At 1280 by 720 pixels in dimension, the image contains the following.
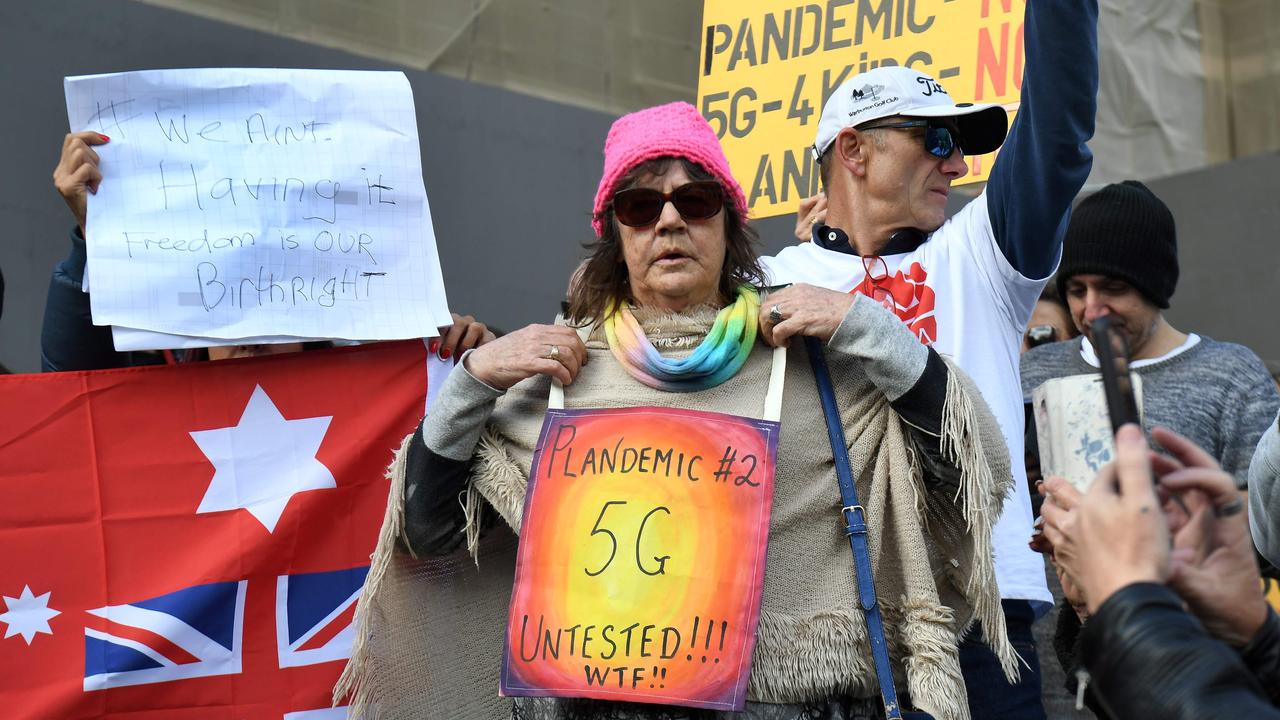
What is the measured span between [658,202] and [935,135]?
2.59 ft

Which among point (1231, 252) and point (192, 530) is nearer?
point (192, 530)

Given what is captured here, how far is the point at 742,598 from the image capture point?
263cm

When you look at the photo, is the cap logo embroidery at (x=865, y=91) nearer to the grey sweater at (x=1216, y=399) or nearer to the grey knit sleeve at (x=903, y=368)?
the grey knit sleeve at (x=903, y=368)

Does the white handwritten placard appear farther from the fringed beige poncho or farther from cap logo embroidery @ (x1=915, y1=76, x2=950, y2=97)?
cap logo embroidery @ (x1=915, y1=76, x2=950, y2=97)

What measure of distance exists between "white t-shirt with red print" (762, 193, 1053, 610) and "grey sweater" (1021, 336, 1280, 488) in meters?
0.54

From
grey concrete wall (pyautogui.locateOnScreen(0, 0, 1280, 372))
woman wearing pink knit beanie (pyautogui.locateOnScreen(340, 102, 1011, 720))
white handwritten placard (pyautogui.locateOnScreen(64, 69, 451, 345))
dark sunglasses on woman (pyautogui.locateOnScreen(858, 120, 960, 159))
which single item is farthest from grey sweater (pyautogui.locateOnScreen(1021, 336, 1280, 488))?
white handwritten placard (pyautogui.locateOnScreen(64, 69, 451, 345))

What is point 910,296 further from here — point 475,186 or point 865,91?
point 475,186

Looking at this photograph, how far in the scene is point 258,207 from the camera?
12.0 feet

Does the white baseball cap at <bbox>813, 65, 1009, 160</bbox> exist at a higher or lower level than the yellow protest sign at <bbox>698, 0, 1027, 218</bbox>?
lower

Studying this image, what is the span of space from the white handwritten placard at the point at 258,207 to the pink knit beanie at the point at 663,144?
83 cm

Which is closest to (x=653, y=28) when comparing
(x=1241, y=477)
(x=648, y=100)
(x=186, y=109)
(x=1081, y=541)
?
(x=648, y=100)

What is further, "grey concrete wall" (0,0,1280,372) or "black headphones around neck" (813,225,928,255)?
"grey concrete wall" (0,0,1280,372)

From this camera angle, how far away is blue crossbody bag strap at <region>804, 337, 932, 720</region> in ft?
8.50

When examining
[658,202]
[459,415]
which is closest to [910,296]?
[658,202]
